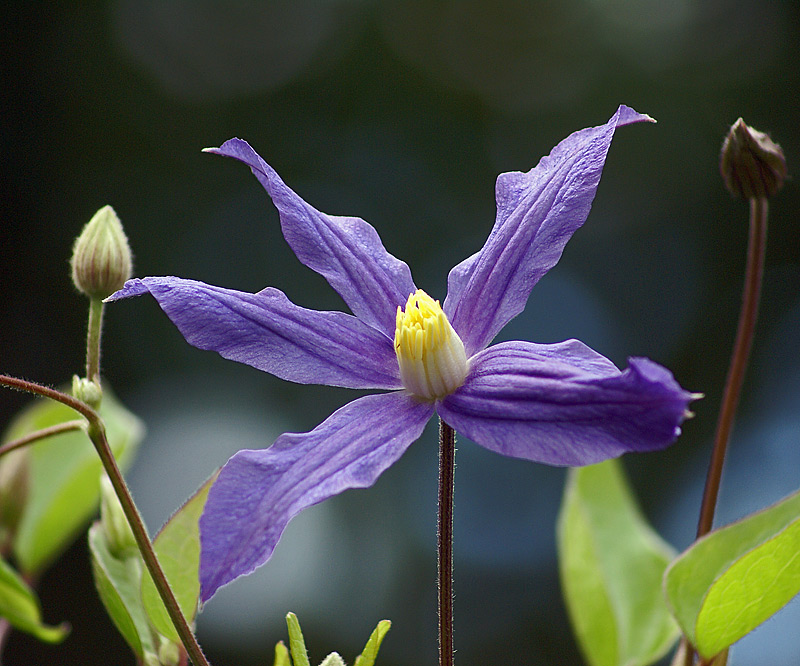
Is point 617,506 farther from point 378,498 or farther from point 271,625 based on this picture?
point 378,498

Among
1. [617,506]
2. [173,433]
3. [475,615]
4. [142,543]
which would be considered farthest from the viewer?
[475,615]

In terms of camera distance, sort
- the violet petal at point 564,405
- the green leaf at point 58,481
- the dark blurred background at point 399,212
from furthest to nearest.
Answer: the dark blurred background at point 399,212 < the green leaf at point 58,481 < the violet petal at point 564,405

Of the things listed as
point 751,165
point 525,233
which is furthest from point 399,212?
point 525,233

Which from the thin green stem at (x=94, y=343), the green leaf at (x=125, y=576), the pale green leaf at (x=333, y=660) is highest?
the thin green stem at (x=94, y=343)

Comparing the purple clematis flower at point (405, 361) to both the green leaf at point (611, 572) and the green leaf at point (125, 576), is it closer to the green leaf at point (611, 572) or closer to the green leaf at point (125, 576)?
the green leaf at point (125, 576)

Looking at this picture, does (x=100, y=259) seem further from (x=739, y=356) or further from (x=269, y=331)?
(x=739, y=356)

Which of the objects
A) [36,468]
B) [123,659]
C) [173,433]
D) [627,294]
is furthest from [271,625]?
[36,468]

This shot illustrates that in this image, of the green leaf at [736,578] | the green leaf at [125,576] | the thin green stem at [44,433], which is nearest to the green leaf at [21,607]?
the green leaf at [125,576]
